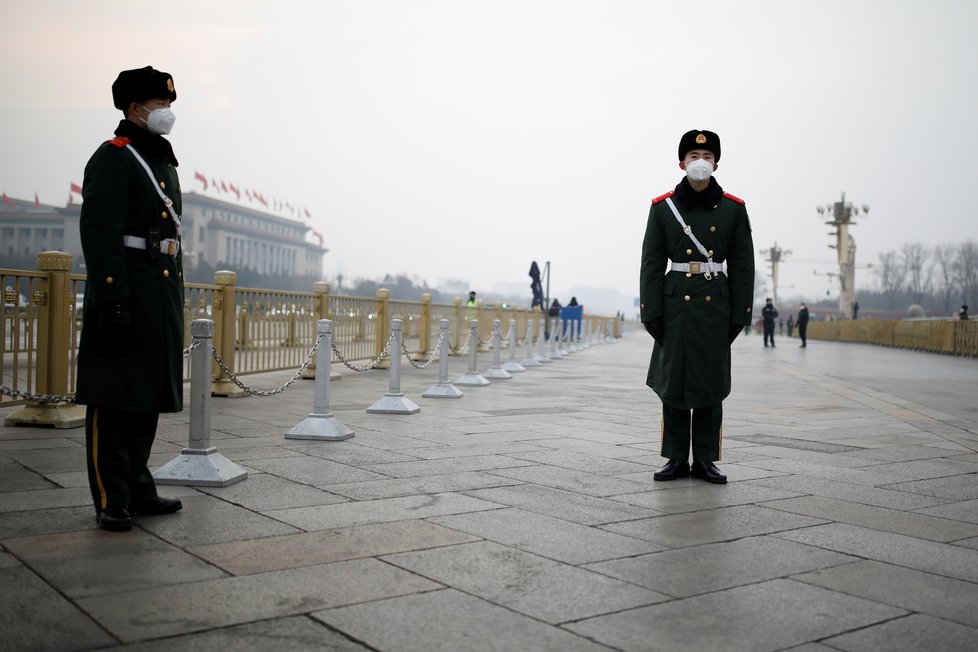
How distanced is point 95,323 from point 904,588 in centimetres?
335

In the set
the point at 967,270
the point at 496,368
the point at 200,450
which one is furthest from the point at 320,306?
the point at 967,270

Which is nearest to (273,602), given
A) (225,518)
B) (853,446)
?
(225,518)

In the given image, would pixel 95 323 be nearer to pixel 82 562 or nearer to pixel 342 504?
pixel 82 562

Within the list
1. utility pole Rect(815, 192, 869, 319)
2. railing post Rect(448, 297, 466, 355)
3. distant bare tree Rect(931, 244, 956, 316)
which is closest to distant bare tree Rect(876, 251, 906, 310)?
distant bare tree Rect(931, 244, 956, 316)

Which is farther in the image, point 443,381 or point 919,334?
point 919,334

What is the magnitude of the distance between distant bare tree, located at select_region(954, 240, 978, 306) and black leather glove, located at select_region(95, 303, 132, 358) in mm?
114892

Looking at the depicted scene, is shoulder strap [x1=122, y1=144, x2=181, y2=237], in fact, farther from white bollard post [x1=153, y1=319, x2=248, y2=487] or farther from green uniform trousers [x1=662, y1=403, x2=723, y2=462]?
green uniform trousers [x1=662, y1=403, x2=723, y2=462]

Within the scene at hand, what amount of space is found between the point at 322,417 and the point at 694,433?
9.49 ft

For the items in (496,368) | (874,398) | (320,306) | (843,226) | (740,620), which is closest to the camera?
(740,620)

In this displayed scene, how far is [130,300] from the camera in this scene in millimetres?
4066

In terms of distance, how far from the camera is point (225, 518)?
430 centimetres

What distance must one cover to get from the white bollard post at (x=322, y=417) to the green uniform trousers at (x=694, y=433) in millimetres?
2580

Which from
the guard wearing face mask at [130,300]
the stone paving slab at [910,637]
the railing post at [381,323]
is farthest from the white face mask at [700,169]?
the railing post at [381,323]

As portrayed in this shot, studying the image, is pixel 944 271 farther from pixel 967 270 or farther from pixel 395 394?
pixel 395 394
